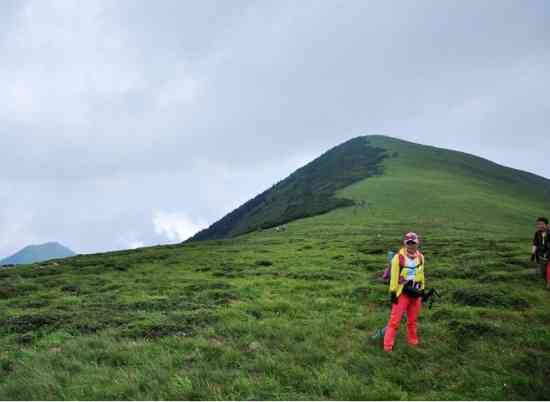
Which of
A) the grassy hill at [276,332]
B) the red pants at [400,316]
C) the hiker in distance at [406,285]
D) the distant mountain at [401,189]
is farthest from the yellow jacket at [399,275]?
the distant mountain at [401,189]

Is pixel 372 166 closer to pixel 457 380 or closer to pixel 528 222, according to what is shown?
pixel 528 222

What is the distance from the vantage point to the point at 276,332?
36.9 ft

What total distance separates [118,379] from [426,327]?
8301mm

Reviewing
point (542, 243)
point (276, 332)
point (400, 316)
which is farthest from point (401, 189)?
point (400, 316)

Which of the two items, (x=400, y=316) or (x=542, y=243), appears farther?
(x=542, y=243)

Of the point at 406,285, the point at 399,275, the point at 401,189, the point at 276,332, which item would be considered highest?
the point at 401,189

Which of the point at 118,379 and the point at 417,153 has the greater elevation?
the point at 417,153

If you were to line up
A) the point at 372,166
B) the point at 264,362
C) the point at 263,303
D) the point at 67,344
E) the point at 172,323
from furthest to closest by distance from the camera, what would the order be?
the point at 372,166
the point at 263,303
the point at 172,323
the point at 67,344
the point at 264,362

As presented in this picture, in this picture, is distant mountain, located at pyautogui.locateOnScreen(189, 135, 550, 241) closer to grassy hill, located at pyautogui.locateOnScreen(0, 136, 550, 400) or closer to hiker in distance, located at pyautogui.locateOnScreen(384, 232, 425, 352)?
grassy hill, located at pyautogui.locateOnScreen(0, 136, 550, 400)

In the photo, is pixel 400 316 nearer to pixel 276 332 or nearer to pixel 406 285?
pixel 406 285

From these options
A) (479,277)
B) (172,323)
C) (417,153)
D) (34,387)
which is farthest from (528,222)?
(417,153)

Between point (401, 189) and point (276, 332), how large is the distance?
65.8 m

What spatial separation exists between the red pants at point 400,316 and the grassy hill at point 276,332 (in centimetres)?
36

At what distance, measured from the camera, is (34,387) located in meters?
8.18
